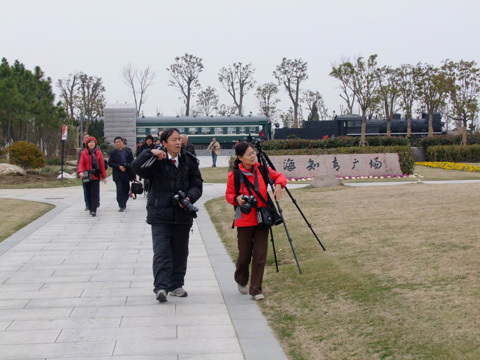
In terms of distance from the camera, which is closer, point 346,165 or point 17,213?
point 17,213

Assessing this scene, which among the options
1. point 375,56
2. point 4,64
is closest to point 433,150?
point 375,56

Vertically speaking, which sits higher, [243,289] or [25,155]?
[25,155]

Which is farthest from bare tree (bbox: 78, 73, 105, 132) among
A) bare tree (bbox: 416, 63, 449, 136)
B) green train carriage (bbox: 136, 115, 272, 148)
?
bare tree (bbox: 416, 63, 449, 136)

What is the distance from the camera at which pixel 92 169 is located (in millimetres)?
13500

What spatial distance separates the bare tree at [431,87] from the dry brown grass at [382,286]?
3882 centimetres

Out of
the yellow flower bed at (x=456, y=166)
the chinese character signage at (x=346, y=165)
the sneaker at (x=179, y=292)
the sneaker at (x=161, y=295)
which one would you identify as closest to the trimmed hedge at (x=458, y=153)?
the yellow flower bed at (x=456, y=166)

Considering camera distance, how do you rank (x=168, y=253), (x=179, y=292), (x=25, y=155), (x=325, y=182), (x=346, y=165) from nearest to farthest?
(x=168, y=253) < (x=179, y=292) < (x=325, y=182) < (x=346, y=165) < (x=25, y=155)

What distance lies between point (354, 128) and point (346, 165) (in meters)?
33.3

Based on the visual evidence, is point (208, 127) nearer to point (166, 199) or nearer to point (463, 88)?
point (463, 88)

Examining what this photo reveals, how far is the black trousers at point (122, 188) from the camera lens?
1433 centimetres

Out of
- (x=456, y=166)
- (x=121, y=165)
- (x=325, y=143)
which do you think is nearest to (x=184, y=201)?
(x=121, y=165)

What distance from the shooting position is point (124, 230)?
38.8 ft

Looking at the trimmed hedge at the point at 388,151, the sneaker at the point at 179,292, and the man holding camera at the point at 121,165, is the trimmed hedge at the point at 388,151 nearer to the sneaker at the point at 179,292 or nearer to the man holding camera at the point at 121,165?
the man holding camera at the point at 121,165

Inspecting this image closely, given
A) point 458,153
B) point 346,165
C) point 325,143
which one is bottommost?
point 346,165
